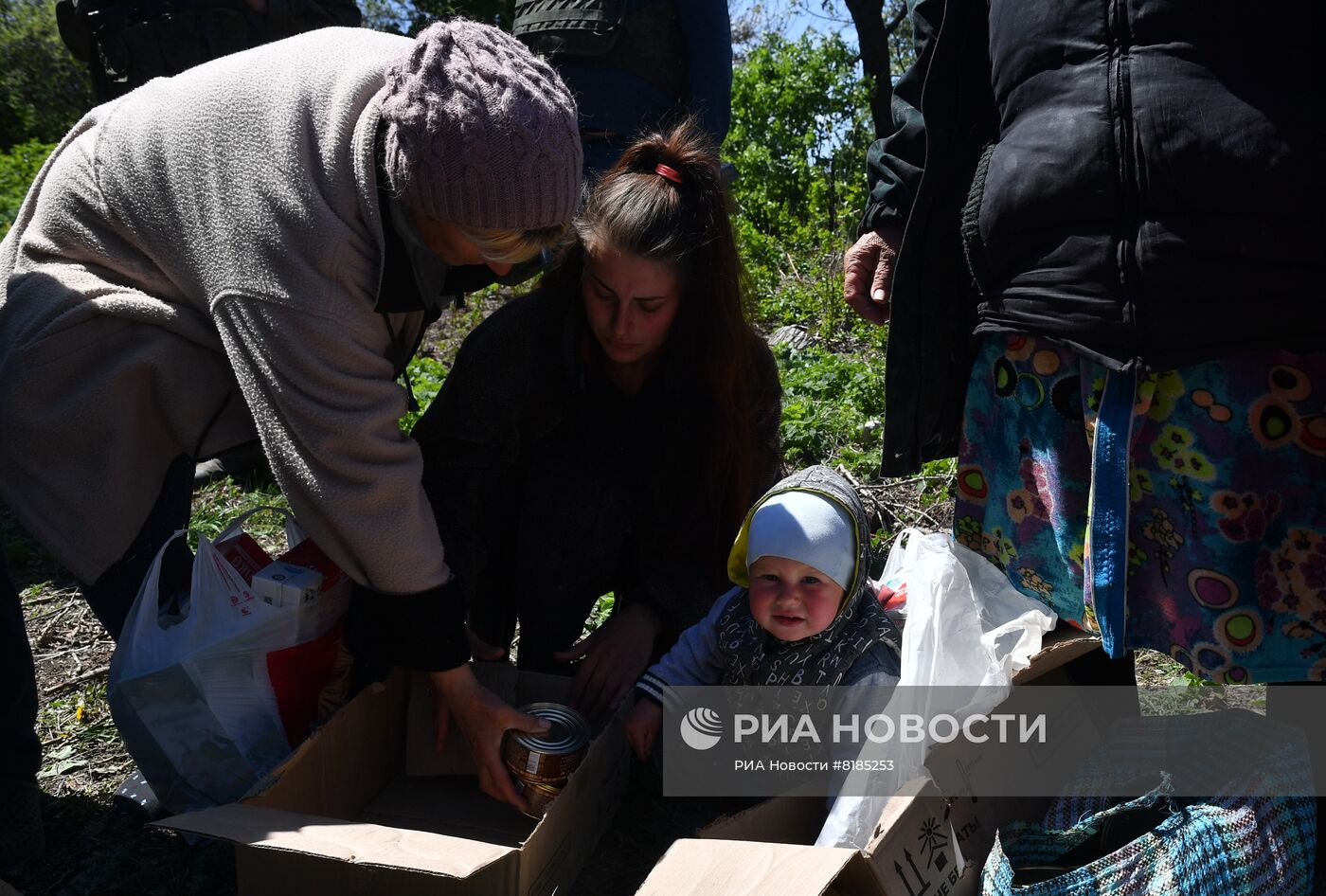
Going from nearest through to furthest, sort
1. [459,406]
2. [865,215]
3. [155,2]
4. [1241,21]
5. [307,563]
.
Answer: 1. [1241,21]
2. [865,215]
3. [307,563]
4. [459,406]
5. [155,2]

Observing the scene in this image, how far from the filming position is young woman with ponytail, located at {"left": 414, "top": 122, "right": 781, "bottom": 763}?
2381 millimetres

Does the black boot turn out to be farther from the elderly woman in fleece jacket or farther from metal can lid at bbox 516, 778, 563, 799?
metal can lid at bbox 516, 778, 563, 799

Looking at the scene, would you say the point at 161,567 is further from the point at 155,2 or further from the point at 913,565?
the point at 155,2

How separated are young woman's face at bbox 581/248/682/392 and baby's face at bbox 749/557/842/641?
0.54 metres

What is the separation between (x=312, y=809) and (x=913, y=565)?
4.30 feet

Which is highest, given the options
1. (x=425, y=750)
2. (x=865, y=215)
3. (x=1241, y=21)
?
(x=1241, y=21)

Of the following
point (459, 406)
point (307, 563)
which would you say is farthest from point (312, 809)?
point (459, 406)

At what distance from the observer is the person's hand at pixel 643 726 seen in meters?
2.38

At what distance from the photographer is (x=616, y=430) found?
8.68 feet

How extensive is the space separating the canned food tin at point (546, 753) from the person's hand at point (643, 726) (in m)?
0.15

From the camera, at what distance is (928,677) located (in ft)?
7.19

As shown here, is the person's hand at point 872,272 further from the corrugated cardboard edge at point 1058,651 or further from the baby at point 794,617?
the corrugated cardboard edge at point 1058,651

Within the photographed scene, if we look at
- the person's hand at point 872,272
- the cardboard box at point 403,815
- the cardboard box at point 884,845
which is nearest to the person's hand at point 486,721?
the cardboard box at point 403,815

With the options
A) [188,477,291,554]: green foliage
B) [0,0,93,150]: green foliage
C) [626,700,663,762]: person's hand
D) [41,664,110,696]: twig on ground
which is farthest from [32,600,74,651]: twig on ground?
[0,0,93,150]: green foliage
